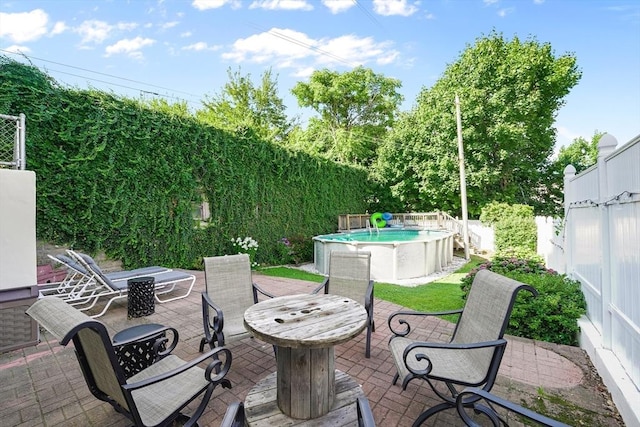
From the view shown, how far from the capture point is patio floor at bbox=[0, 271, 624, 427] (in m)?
2.34

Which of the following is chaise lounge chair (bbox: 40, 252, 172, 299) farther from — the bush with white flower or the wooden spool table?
the wooden spool table

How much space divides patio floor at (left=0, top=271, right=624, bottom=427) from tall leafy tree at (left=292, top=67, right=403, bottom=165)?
19796 millimetres

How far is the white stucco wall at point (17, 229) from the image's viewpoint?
3.46m

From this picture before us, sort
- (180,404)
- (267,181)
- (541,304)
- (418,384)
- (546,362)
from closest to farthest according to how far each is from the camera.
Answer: (180,404) → (418,384) → (546,362) → (541,304) → (267,181)

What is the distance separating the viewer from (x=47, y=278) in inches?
202

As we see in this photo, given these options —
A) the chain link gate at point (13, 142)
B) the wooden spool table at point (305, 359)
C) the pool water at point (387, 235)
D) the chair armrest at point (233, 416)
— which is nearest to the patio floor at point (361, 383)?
the wooden spool table at point (305, 359)

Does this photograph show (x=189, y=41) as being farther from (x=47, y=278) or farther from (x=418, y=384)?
(x=418, y=384)

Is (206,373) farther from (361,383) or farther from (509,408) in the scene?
(509,408)

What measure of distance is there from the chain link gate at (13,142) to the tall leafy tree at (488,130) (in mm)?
15299

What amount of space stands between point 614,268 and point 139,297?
590 centimetres

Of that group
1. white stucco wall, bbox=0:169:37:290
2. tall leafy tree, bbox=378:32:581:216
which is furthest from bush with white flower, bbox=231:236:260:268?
tall leafy tree, bbox=378:32:581:216

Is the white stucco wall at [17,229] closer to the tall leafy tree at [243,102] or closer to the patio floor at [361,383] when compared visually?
the patio floor at [361,383]

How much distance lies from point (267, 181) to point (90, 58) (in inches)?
401

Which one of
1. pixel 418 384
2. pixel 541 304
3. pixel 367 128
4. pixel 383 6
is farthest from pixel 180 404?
pixel 367 128
